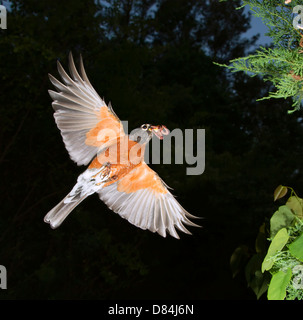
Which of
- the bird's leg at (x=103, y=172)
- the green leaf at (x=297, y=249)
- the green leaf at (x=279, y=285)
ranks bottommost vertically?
the green leaf at (x=279, y=285)

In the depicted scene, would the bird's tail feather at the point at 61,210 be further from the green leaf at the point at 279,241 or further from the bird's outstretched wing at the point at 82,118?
the green leaf at the point at 279,241

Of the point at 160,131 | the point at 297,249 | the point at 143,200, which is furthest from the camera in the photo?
the point at 143,200

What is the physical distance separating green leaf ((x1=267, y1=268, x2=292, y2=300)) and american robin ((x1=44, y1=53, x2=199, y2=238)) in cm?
17

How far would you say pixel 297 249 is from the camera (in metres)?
0.64

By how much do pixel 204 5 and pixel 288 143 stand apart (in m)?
1.36

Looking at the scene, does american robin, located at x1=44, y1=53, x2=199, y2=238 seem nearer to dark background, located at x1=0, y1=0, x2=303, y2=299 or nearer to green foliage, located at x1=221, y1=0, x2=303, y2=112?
green foliage, located at x1=221, y1=0, x2=303, y2=112

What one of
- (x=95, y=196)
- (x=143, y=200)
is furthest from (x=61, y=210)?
(x=95, y=196)

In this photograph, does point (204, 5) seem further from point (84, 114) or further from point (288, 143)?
point (84, 114)

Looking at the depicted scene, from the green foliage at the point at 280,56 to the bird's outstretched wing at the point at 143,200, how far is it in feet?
0.90

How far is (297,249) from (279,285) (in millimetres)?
63

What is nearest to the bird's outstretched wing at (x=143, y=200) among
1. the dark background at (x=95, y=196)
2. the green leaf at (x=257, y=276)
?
the green leaf at (x=257, y=276)

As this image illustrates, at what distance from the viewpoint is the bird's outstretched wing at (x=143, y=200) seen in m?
0.84

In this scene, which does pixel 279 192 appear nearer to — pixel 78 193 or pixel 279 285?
pixel 279 285

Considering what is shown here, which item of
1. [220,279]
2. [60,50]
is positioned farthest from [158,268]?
[60,50]
